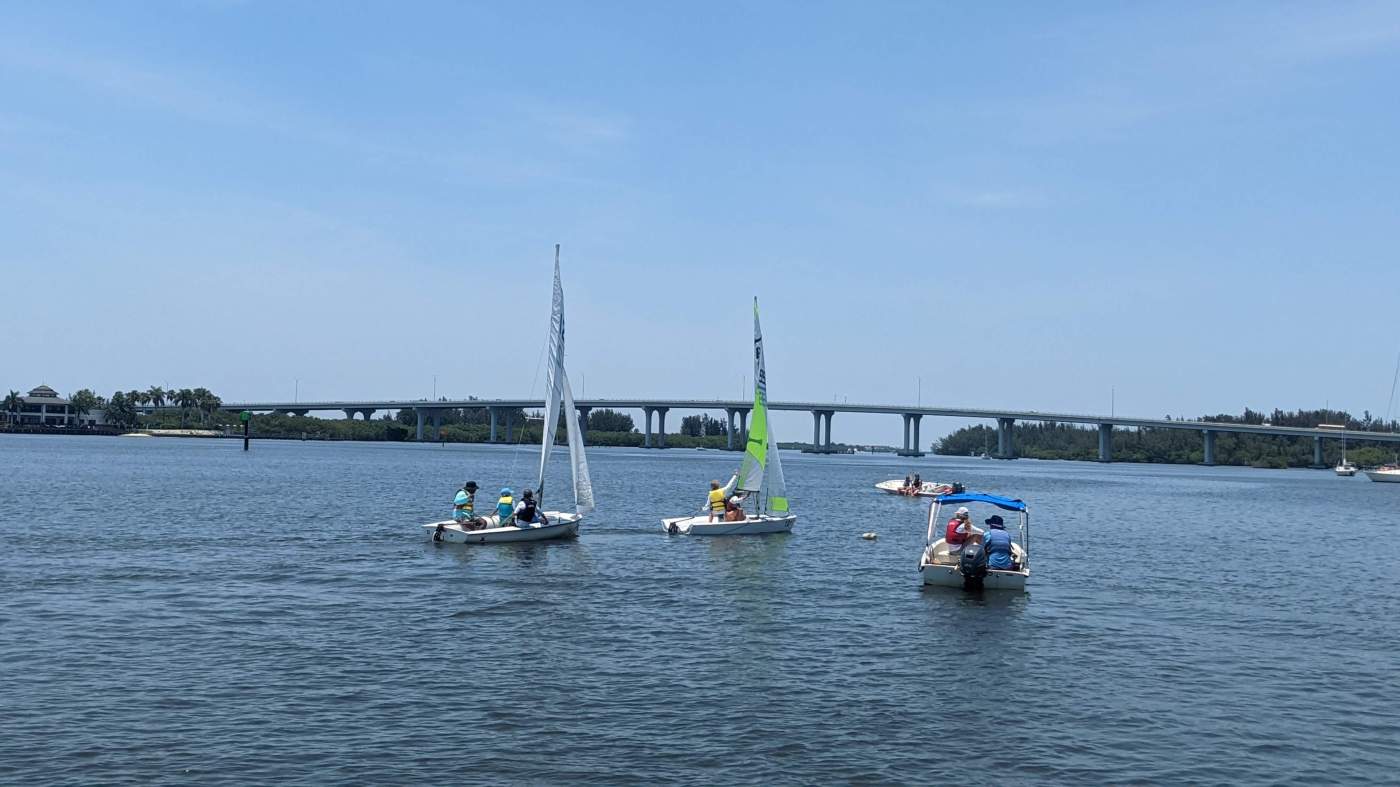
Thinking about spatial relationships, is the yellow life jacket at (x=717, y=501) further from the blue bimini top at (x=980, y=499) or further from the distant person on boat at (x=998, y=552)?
the distant person on boat at (x=998, y=552)

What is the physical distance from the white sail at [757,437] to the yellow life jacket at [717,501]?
2.90 metres

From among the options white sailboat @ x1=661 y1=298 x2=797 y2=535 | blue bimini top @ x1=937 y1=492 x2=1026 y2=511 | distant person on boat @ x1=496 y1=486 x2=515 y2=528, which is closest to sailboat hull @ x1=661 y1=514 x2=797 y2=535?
white sailboat @ x1=661 y1=298 x2=797 y2=535

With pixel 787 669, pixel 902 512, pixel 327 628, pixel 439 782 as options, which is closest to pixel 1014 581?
pixel 787 669

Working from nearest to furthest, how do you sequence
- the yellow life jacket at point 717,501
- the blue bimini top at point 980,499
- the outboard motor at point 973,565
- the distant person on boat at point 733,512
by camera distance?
1. the outboard motor at point 973,565
2. the blue bimini top at point 980,499
3. the distant person on boat at point 733,512
4. the yellow life jacket at point 717,501

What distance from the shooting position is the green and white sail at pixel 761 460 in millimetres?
56656

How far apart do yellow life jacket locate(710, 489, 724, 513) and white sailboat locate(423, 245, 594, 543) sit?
5.43 metres

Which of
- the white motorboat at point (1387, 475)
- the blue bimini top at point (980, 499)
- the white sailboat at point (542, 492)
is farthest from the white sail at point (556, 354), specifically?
the white motorboat at point (1387, 475)

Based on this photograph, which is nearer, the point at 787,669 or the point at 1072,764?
the point at 1072,764

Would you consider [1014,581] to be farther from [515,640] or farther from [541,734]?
[541,734]

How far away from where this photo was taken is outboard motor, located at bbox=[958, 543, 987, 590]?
36.1m

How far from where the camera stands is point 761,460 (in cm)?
5694

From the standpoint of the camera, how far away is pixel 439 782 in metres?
17.0

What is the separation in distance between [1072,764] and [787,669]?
7.53m

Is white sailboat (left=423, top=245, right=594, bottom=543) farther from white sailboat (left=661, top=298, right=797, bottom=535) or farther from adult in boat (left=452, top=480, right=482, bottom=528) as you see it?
white sailboat (left=661, top=298, right=797, bottom=535)
